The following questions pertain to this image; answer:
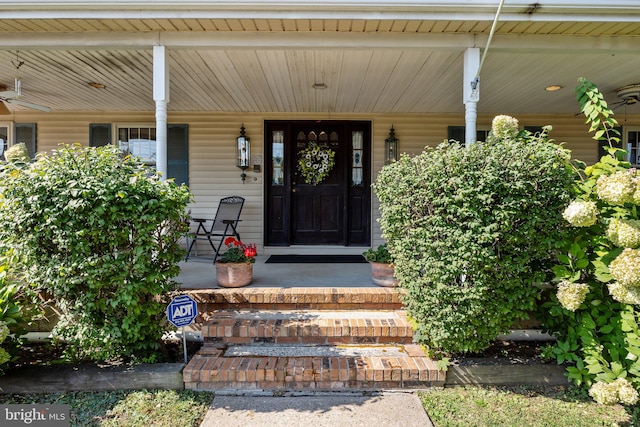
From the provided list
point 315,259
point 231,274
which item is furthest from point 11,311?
point 315,259

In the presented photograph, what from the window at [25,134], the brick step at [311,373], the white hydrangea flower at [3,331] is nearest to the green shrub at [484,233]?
the brick step at [311,373]

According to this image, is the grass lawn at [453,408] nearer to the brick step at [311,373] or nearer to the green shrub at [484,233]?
the brick step at [311,373]

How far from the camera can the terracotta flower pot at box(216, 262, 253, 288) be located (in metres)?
3.09

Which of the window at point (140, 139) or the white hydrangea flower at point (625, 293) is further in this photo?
the window at point (140, 139)

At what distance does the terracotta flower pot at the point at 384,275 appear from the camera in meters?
3.15

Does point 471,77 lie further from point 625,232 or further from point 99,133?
point 99,133

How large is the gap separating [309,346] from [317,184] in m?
3.11

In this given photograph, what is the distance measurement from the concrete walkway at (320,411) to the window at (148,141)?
387 centimetres

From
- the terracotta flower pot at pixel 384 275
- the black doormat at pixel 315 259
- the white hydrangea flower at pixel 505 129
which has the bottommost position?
the black doormat at pixel 315 259

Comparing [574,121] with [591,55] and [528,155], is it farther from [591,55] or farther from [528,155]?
[528,155]

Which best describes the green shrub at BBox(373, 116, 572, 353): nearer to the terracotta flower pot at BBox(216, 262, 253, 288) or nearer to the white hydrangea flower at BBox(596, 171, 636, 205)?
the white hydrangea flower at BBox(596, 171, 636, 205)

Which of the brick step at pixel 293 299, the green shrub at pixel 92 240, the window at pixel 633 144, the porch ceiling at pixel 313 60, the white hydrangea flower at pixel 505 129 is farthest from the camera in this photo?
the window at pixel 633 144

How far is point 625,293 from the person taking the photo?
186 cm

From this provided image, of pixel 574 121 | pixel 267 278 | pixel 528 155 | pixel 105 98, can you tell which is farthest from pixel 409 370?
pixel 574 121
